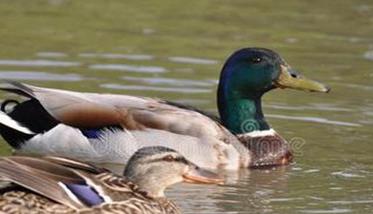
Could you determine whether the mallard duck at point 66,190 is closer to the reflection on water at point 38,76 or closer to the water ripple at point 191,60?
the reflection on water at point 38,76

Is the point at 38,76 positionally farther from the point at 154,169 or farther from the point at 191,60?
the point at 154,169

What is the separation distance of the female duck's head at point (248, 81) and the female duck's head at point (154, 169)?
3004 millimetres

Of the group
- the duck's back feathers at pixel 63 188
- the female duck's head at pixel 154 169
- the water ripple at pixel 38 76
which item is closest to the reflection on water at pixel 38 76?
the water ripple at pixel 38 76

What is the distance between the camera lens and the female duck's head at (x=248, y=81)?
1415 cm

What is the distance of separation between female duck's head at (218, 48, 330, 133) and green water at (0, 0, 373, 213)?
56 cm

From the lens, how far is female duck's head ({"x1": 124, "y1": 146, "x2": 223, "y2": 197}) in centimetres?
1102

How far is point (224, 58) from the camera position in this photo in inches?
698

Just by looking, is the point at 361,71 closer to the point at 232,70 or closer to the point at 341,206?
the point at 232,70

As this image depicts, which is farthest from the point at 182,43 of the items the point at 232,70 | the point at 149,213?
the point at 149,213

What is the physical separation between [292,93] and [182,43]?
87.5 inches

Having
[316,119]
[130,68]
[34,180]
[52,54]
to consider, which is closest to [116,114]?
[316,119]

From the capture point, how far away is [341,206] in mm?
12078

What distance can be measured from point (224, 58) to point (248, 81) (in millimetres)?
3531

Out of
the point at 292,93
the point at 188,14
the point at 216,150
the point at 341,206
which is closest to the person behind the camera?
the point at 341,206
